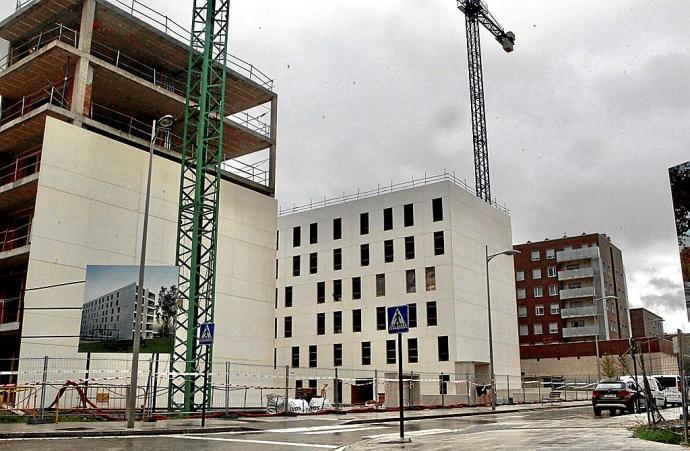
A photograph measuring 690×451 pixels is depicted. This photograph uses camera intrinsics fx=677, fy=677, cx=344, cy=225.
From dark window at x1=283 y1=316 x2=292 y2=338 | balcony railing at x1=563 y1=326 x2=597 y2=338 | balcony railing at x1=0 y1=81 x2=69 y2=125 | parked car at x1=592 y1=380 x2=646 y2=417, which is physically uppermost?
balcony railing at x1=0 y1=81 x2=69 y2=125

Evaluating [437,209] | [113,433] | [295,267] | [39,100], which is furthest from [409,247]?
[113,433]

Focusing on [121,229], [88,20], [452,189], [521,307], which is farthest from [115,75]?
[521,307]

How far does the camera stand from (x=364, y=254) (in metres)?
62.9

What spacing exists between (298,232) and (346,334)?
11.9 metres

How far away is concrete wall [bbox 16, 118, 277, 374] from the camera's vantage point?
30.3m

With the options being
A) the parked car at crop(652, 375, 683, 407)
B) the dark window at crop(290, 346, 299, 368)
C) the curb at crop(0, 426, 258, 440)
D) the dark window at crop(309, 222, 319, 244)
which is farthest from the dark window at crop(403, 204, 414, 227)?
the curb at crop(0, 426, 258, 440)

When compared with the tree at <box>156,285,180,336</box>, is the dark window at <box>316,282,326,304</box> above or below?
above

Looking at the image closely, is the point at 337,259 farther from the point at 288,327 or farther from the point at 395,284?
the point at 288,327

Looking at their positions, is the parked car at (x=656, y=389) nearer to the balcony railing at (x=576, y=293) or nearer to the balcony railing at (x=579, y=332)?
the balcony railing at (x=579, y=332)

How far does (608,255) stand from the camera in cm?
9456

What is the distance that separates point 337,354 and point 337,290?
19.6ft

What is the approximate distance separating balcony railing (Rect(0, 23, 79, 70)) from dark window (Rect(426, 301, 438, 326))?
111ft

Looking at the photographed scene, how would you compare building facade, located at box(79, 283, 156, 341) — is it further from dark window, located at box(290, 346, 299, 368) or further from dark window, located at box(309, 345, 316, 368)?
dark window, located at box(290, 346, 299, 368)

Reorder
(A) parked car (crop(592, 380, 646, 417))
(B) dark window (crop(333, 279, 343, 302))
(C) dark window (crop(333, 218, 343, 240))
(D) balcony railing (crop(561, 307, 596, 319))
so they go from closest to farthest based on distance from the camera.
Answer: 1. (A) parked car (crop(592, 380, 646, 417))
2. (B) dark window (crop(333, 279, 343, 302))
3. (C) dark window (crop(333, 218, 343, 240))
4. (D) balcony railing (crop(561, 307, 596, 319))
